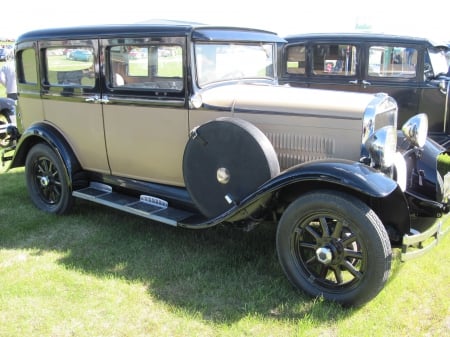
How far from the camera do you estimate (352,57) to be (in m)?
7.28

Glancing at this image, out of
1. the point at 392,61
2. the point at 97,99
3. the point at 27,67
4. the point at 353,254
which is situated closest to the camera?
the point at 353,254

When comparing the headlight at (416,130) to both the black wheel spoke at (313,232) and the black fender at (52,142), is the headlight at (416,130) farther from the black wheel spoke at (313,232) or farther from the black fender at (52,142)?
the black fender at (52,142)

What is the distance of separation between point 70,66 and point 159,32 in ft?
4.33

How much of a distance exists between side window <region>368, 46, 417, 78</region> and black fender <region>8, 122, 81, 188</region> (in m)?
4.81

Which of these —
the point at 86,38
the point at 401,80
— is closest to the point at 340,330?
the point at 86,38

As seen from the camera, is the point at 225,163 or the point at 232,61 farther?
the point at 232,61

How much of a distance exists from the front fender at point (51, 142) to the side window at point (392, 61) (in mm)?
4815

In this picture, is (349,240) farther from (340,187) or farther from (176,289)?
(176,289)

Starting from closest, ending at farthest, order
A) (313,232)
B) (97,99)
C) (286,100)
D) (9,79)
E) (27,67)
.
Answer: (313,232), (286,100), (97,99), (27,67), (9,79)

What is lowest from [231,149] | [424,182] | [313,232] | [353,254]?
[353,254]

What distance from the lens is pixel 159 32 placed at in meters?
3.79

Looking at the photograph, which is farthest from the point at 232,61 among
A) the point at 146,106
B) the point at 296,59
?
the point at 296,59

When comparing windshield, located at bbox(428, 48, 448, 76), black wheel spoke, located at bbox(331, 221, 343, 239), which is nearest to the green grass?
black wheel spoke, located at bbox(331, 221, 343, 239)

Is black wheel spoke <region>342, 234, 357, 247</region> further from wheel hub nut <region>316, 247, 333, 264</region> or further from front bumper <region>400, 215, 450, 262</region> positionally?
front bumper <region>400, 215, 450, 262</region>
